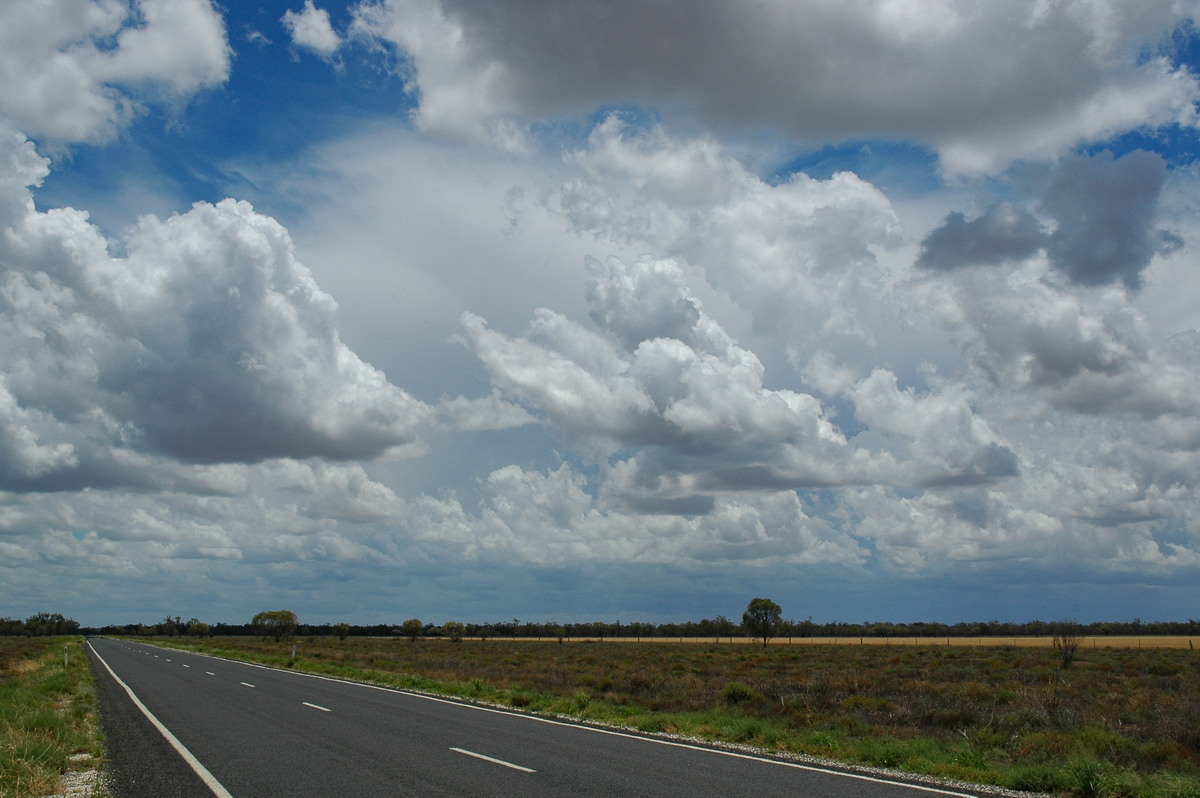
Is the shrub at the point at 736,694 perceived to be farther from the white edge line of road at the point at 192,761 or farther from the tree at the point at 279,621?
the tree at the point at 279,621

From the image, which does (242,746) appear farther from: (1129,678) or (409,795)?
(1129,678)

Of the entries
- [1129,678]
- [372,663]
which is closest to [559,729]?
[1129,678]

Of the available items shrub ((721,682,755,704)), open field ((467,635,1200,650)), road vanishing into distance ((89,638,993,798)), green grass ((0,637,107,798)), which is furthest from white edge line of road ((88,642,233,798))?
open field ((467,635,1200,650))

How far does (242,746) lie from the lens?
15.2 m

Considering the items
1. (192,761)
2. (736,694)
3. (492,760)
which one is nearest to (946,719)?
(736,694)

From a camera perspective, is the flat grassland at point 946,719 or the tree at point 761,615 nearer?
the flat grassland at point 946,719

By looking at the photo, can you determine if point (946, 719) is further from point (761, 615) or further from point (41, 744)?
point (761, 615)

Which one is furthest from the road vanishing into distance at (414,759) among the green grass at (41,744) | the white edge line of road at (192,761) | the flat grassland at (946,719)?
the flat grassland at (946,719)

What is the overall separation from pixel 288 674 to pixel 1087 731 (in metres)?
36.1

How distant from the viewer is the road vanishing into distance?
1105 centimetres

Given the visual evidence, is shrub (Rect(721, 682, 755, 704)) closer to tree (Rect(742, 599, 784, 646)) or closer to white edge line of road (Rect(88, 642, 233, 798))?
white edge line of road (Rect(88, 642, 233, 798))

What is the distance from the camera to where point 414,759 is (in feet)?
44.1

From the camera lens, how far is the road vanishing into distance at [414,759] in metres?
11.1

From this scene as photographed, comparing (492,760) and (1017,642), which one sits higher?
(492,760)
